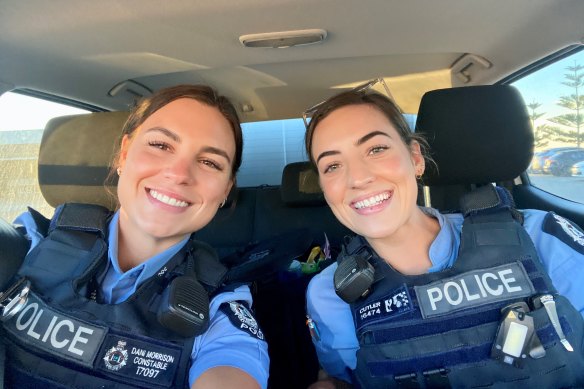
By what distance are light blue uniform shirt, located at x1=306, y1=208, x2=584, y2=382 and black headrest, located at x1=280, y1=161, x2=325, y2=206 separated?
1456 mm

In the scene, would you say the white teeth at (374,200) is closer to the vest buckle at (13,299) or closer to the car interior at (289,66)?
the car interior at (289,66)

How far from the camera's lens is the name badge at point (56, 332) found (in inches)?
44.9

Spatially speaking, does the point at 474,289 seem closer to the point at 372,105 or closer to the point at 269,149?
the point at 372,105

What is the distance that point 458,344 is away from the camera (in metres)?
1.25

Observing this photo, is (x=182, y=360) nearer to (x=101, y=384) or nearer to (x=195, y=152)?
(x=101, y=384)

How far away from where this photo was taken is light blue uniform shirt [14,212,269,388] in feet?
3.84

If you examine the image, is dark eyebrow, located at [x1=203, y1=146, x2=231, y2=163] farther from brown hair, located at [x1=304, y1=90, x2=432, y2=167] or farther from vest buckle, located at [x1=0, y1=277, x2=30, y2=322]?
vest buckle, located at [x1=0, y1=277, x2=30, y2=322]

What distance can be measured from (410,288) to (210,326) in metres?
0.66

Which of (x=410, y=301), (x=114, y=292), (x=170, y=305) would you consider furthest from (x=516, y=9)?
(x=114, y=292)

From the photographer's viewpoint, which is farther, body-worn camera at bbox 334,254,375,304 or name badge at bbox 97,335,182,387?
body-worn camera at bbox 334,254,375,304

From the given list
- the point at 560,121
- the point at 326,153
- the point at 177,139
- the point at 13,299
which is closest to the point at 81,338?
the point at 13,299

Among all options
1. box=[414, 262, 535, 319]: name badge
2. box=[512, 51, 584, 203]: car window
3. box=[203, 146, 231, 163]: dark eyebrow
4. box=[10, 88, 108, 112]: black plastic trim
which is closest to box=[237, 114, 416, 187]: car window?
box=[10, 88, 108, 112]: black plastic trim

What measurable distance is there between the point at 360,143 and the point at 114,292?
0.99 m

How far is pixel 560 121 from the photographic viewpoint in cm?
212
